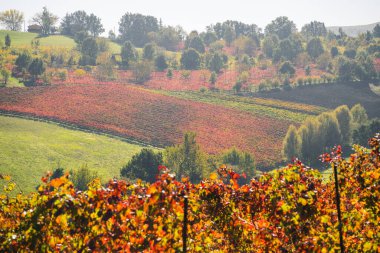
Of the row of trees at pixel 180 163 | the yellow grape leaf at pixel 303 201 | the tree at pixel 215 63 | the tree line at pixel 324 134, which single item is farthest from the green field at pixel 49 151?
the tree at pixel 215 63

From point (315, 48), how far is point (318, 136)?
10589cm

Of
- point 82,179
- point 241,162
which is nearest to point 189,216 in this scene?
point 82,179

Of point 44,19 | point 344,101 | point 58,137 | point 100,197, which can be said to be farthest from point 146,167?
point 44,19

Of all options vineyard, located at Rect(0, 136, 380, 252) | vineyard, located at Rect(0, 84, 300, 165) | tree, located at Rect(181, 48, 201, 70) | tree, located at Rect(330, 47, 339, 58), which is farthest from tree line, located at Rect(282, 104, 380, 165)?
tree, located at Rect(330, 47, 339, 58)

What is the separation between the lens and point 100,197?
36.2 ft

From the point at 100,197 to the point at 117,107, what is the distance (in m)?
71.2

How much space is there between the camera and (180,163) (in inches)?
2060

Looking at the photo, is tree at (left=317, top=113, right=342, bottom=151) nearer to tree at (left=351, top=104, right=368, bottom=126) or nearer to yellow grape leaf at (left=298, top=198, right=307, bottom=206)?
tree at (left=351, top=104, right=368, bottom=126)

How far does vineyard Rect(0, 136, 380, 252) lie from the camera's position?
35.7 ft

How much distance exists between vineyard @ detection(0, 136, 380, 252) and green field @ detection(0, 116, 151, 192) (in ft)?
109

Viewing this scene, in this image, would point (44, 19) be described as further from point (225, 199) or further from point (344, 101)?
point (225, 199)

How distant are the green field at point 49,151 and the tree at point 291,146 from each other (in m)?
23.6

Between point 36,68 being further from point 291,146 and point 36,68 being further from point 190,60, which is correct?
point 190,60

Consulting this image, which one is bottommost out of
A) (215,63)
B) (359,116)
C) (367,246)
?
(359,116)
